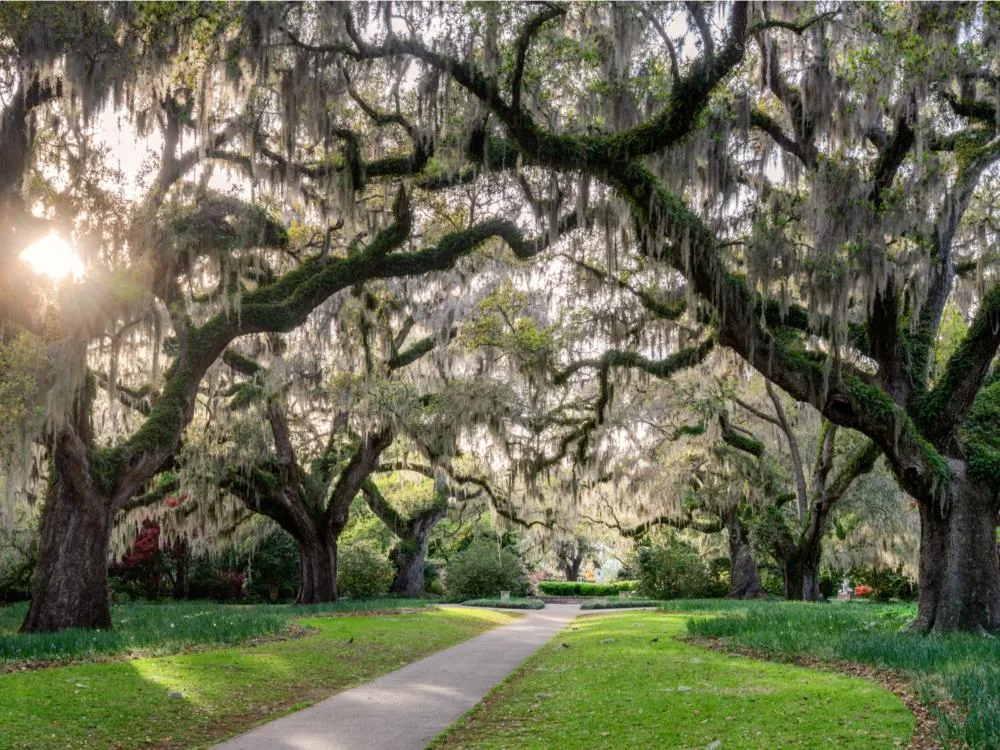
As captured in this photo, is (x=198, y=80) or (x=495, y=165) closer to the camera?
(x=198, y=80)

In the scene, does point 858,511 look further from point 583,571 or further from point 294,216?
point 583,571

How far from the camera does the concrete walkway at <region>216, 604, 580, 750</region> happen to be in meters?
6.12

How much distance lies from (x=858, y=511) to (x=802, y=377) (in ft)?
46.3

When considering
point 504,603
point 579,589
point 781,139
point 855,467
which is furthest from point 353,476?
point 579,589

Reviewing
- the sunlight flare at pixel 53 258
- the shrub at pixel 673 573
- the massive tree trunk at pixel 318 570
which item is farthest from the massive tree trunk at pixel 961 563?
the shrub at pixel 673 573

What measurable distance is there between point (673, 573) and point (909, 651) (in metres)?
22.7

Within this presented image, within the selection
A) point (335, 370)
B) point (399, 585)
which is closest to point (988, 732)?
point (335, 370)

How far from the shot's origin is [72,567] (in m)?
12.8

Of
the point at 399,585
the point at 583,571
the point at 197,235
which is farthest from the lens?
the point at 583,571

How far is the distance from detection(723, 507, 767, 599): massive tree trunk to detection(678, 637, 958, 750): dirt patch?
16.7 meters

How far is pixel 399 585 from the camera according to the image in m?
32.1

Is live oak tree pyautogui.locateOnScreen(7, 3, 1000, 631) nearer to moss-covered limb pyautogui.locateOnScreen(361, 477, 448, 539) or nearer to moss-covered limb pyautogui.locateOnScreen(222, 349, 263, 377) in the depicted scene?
moss-covered limb pyautogui.locateOnScreen(222, 349, 263, 377)

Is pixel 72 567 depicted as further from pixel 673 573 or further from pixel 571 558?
pixel 571 558

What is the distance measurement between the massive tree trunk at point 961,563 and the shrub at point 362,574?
21021mm
